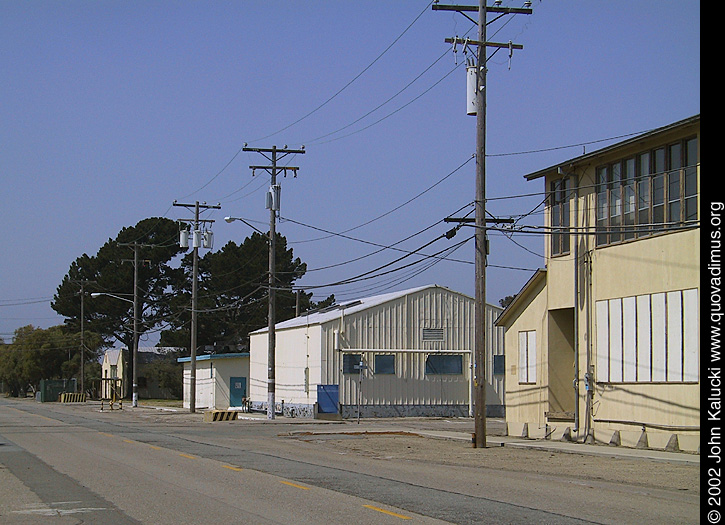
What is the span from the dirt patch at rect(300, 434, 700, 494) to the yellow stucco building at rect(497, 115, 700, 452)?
8.70 ft

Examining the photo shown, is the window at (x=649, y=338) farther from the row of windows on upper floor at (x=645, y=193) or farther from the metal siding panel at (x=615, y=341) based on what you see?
the row of windows on upper floor at (x=645, y=193)

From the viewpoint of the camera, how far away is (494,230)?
25.4 metres

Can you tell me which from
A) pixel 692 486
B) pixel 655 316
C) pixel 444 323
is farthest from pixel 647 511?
pixel 444 323

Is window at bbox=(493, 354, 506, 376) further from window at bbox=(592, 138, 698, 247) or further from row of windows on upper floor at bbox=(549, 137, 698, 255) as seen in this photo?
window at bbox=(592, 138, 698, 247)

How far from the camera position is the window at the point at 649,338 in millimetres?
21516

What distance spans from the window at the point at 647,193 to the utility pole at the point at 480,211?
11.0ft

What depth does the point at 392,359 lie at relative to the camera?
45.2 metres

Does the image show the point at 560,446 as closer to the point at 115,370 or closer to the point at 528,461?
the point at 528,461

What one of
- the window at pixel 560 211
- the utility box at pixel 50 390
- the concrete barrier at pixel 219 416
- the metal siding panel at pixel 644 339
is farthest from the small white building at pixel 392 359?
the utility box at pixel 50 390

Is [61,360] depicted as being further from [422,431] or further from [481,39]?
[481,39]

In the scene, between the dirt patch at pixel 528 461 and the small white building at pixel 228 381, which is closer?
the dirt patch at pixel 528 461

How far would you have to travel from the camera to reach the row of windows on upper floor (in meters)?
21.6

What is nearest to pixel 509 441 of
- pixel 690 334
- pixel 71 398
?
pixel 690 334

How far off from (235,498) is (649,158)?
15193 mm
